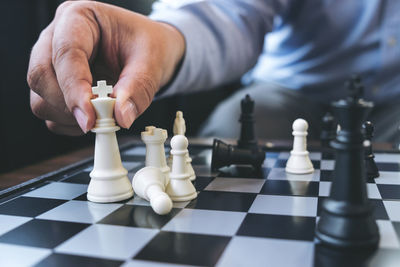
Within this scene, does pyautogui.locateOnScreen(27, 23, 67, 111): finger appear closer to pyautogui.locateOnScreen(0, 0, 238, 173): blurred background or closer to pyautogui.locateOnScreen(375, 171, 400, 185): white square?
pyautogui.locateOnScreen(0, 0, 238, 173): blurred background

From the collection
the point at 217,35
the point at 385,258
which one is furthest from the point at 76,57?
the point at 217,35

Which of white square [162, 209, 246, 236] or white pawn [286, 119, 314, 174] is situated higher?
white pawn [286, 119, 314, 174]

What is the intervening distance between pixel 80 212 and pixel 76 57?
0.46 metres

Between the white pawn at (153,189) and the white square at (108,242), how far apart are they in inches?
3.1

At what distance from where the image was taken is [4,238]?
0.80 meters

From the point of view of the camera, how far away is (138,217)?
0.89 metres

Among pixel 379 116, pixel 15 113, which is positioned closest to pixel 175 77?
pixel 15 113

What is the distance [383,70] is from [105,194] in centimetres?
199

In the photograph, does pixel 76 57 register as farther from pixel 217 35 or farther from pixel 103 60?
pixel 217 35

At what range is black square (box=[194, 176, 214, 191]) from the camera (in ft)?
3.74

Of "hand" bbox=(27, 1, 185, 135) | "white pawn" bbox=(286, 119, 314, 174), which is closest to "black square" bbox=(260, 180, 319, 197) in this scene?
"white pawn" bbox=(286, 119, 314, 174)

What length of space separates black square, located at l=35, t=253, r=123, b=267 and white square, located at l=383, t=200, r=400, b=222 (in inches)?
23.7

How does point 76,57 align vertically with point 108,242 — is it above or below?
above

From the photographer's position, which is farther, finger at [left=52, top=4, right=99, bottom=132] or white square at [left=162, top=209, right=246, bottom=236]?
finger at [left=52, top=4, right=99, bottom=132]
